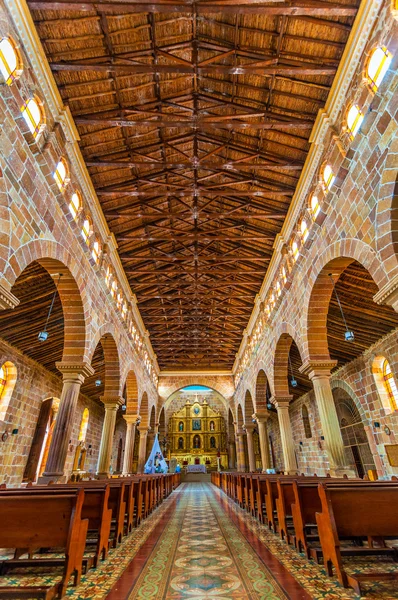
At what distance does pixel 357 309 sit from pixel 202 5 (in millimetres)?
8655

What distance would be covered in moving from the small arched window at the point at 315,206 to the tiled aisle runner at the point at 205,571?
7.55 metres

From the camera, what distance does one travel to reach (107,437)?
1259 centimetres

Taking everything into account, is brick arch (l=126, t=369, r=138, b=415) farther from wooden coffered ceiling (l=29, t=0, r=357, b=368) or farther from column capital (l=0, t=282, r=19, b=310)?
column capital (l=0, t=282, r=19, b=310)

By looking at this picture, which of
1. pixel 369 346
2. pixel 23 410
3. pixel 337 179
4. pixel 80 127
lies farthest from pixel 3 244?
pixel 369 346

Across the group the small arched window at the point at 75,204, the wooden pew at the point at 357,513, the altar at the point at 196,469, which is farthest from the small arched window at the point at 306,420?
the small arched window at the point at 75,204

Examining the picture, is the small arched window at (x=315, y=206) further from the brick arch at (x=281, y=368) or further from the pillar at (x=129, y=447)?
the pillar at (x=129, y=447)

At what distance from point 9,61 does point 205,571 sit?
859 cm

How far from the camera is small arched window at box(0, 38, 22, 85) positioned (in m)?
5.62

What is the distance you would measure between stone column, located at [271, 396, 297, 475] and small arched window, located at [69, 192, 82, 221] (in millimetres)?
9859

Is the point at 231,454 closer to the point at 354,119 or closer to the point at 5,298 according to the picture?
the point at 5,298

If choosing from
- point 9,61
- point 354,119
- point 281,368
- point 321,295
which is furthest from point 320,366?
point 9,61

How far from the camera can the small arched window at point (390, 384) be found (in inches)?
420

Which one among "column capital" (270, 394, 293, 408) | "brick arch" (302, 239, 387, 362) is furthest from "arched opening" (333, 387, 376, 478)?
"brick arch" (302, 239, 387, 362)

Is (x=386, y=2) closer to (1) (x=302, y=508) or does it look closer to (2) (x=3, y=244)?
(2) (x=3, y=244)
